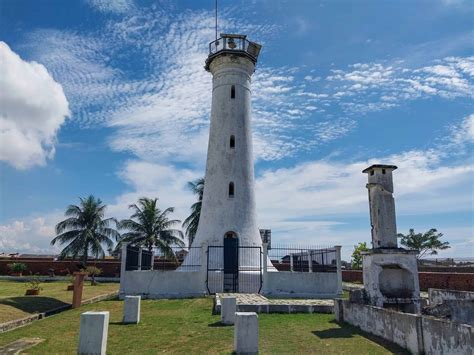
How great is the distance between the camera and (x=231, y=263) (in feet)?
60.6

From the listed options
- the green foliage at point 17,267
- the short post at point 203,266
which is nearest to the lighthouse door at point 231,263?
the short post at point 203,266

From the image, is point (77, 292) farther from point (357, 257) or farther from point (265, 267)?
point (357, 257)

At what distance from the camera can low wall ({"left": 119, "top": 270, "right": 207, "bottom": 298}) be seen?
16.5 m

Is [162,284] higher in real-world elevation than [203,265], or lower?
lower

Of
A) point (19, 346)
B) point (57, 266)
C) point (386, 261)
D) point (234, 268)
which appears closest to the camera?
point (19, 346)

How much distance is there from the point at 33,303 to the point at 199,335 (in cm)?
790

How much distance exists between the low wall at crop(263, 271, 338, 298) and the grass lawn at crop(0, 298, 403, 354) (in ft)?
17.8

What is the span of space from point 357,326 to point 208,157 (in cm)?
1285

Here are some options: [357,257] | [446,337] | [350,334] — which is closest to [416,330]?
[446,337]

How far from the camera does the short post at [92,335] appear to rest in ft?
21.4

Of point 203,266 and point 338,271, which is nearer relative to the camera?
point 203,266

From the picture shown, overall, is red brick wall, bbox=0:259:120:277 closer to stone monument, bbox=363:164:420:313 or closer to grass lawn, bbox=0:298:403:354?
grass lawn, bbox=0:298:403:354

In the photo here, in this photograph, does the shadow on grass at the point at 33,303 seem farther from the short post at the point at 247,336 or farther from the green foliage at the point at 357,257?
the green foliage at the point at 357,257

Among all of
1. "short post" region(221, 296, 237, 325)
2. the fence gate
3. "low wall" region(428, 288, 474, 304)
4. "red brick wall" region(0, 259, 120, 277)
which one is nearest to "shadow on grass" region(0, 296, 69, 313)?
the fence gate
